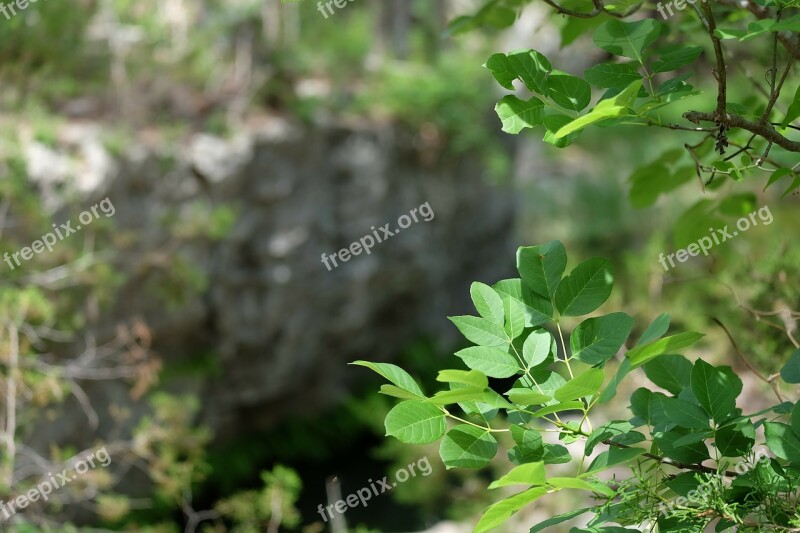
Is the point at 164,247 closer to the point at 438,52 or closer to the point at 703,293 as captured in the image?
the point at 438,52

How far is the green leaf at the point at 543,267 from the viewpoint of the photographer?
2.53ft

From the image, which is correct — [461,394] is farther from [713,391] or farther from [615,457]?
[713,391]

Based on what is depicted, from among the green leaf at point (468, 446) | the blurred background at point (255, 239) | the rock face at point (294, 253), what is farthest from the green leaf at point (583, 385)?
the rock face at point (294, 253)

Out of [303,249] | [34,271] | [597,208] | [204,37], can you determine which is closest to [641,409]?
[34,271]

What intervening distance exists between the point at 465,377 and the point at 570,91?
0.34 meters

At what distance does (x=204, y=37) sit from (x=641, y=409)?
6.20 metres

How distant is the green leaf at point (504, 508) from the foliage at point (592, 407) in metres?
0.02

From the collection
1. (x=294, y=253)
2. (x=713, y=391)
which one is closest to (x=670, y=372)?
(x=713, y=391)

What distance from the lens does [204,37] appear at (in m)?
6.36

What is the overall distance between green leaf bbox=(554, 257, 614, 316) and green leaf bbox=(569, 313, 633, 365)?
2 cm

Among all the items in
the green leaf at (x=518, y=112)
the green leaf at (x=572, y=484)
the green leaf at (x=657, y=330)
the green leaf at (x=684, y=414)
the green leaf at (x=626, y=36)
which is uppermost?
the green leaf at (x=626, y=36)

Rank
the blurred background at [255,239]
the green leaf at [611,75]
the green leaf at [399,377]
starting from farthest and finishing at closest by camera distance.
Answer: the blurred background at [255,239], the green leaf at [611,75], the green leaf at [399,377]

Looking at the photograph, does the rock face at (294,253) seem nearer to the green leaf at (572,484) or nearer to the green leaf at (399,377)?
the green leaf at (399,377)

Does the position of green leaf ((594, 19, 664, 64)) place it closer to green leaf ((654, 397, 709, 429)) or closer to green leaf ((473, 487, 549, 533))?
green leaf ((654, 397, 709, 429))
